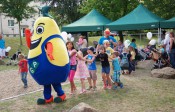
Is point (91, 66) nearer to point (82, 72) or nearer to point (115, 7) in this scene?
point (82, 72)

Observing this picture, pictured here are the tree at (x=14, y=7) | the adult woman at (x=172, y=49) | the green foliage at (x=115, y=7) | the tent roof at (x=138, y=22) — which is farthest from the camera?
the tree at (x=14, y=7)

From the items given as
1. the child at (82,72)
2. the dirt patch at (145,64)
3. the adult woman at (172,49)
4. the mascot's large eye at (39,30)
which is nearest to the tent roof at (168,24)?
the dirt patch at (145,64)

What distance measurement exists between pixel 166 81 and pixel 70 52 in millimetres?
4193

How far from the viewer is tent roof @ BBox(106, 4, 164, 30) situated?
15312 millimetres

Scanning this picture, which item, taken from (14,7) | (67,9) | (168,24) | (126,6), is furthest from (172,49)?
(67,9)

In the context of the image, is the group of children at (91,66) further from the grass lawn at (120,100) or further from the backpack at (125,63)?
the backpack at (125,63)

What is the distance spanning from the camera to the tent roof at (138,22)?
15312 millimetres

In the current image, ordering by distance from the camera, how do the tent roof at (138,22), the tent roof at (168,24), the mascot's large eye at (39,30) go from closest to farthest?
the mascot's large eye at (39,30)
the tent roof at (168,24)
the tent roof at (138,22)

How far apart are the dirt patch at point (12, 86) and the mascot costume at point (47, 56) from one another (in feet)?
7.44

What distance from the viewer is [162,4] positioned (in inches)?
901

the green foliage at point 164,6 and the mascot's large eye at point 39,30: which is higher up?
the green foliage at point 164,6

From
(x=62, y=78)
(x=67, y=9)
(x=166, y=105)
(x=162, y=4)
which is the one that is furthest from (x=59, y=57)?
(x=67, y=9)

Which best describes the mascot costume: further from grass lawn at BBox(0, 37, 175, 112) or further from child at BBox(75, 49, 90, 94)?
child at BBox(75, 49, 90, 94)

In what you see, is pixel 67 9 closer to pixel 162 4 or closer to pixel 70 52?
pixel 162 4
